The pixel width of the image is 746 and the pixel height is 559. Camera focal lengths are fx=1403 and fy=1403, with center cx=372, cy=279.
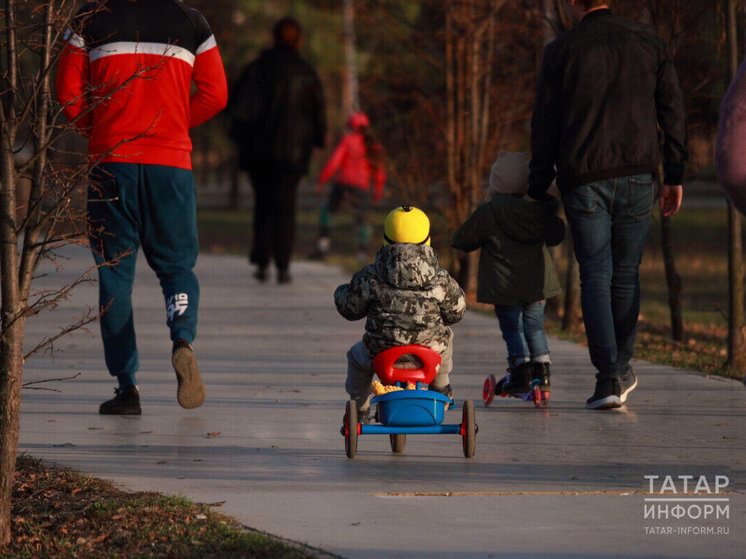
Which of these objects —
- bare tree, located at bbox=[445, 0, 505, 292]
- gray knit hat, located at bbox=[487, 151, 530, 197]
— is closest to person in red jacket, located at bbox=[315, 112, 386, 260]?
bare tree, located at bbox=[445, 0, 505, 292]

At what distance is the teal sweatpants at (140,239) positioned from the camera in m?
6.95

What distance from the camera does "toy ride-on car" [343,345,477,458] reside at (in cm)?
579

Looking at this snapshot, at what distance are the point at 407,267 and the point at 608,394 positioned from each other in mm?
1573

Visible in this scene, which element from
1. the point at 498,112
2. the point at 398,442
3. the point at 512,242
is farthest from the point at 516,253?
the point at 498,112

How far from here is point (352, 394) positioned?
6.30 metres

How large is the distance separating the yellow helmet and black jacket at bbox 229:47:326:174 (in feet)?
25.5

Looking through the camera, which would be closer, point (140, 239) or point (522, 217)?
point (140, 239)

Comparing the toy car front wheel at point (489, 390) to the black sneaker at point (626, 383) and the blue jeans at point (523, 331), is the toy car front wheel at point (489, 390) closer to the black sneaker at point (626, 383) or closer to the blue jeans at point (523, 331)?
the blue jeans at point (523, 331)

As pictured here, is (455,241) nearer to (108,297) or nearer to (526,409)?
(526,409)

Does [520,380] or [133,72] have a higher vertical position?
[133,72]

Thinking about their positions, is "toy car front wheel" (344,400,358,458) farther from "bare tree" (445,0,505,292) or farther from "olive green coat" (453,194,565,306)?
"bare tree" (445,0,505,292)

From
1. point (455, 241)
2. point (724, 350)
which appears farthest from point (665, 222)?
point (455, 241)

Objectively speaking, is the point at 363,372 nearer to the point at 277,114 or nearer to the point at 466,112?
the point at 466,112

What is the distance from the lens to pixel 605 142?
688cm
